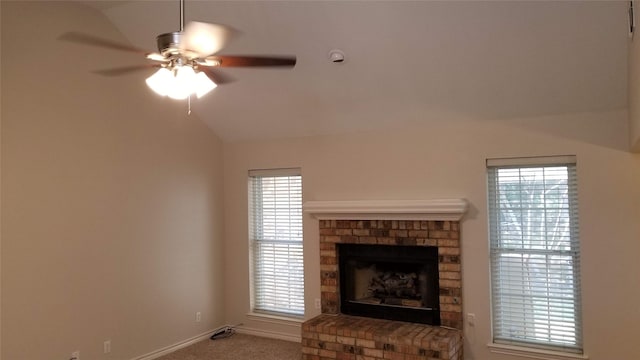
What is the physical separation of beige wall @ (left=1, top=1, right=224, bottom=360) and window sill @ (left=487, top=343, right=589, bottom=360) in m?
3.09

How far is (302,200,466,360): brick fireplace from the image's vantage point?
4.19m

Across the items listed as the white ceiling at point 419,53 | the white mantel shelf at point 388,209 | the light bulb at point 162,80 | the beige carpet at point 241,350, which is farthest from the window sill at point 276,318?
the light bulb at point 162,80

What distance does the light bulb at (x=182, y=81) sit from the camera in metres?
2.40

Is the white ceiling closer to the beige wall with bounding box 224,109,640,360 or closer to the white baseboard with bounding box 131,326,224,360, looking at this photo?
the beige wall with bounding box 224,109,640,360

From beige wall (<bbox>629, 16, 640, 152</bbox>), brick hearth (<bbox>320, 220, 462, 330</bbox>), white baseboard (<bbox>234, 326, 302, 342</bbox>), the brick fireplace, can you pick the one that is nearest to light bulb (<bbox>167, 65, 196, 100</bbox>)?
beige wall (<bbox>629, 16, 640, 152</bbox>)

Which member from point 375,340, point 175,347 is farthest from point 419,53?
point 175,347

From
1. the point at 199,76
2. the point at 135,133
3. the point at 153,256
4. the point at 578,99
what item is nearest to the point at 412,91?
the point at 578,99

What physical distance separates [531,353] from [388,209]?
5.65 ft

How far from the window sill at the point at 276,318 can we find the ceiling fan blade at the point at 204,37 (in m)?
3.66

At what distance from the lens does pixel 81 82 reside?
425cm

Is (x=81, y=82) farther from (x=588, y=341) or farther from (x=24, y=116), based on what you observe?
(x=588, y=341)

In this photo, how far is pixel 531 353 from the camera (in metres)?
4.14

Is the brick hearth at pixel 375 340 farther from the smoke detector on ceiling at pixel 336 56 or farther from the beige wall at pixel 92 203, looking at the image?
the smoke detector on ceiling at pixel 336 56

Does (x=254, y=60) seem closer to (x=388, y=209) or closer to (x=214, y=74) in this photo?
(x=214, y=74)
